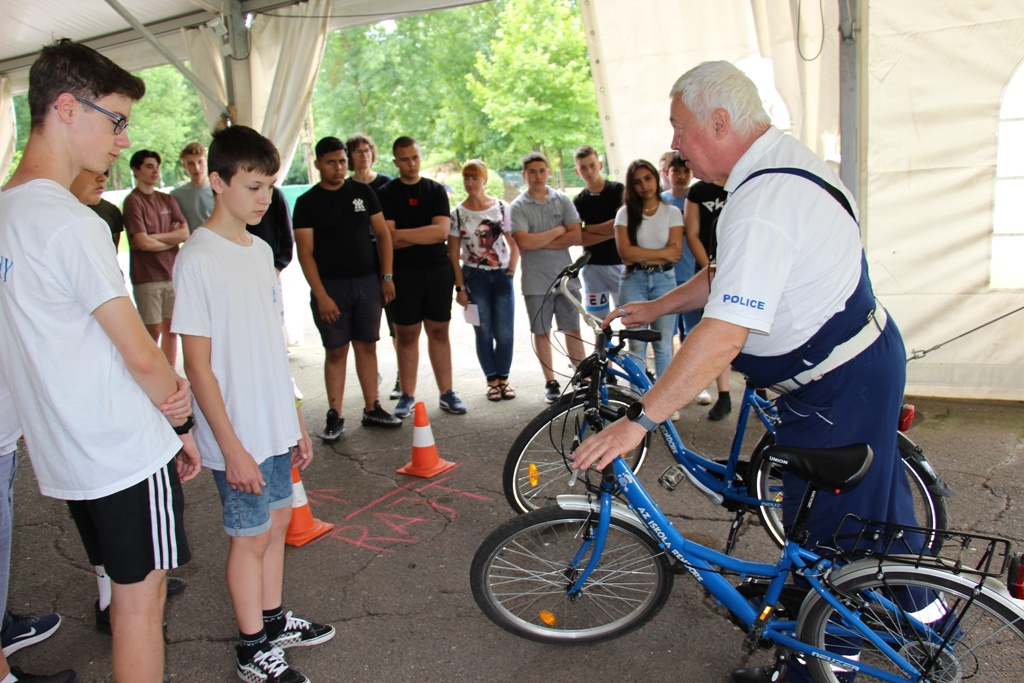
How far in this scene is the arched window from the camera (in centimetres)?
495

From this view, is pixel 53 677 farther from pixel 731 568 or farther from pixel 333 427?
pixel 333 427

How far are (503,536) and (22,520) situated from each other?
323 centimetres

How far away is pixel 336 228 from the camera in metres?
5.19

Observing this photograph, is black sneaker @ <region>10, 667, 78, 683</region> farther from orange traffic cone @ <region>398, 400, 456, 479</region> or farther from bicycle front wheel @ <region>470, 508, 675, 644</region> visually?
orange traffic cone @ <region>398, 400, 456, 479</region>

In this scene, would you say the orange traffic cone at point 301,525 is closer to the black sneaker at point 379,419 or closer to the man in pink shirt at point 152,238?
the black sneaker at point 379,419

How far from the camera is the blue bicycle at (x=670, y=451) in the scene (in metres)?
3.09

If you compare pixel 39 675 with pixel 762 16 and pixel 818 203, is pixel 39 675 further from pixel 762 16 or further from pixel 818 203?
pixel 762 16

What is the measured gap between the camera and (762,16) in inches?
209

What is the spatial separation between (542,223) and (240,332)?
12.1 feet

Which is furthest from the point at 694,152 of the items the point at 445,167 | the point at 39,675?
the point at 445,167

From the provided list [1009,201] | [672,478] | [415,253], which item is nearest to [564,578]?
[672,478]

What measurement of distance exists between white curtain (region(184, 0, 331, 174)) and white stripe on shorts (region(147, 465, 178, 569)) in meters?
5.43

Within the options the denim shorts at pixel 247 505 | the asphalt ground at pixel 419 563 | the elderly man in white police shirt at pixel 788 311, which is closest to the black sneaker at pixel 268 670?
the asphalt ground at pixel 419 563

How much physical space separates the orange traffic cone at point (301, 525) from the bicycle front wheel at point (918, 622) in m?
2.49
